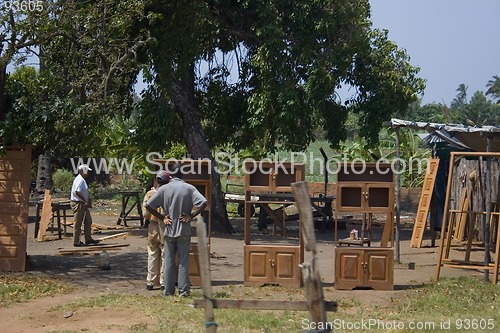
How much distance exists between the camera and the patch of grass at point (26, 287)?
11.8m

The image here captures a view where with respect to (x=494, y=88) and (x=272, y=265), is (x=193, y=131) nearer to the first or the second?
(x=272, y=265)

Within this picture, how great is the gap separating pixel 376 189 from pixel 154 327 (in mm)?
4803

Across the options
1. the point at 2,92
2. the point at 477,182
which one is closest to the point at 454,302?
the point at 477,182

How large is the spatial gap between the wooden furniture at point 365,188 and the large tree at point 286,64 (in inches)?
300

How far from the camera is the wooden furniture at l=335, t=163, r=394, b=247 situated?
12516 mm

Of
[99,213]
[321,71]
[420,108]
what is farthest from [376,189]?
[420,108]

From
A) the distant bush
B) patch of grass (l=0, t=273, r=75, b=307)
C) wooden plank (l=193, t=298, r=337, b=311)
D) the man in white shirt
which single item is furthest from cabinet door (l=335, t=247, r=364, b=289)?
the distant bush

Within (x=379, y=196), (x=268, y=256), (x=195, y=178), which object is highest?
(x=195, y=178)

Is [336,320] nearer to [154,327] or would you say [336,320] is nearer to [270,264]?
[154,327]

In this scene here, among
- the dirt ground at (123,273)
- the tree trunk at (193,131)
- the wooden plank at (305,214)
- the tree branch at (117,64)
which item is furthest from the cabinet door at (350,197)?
the tree trunk at (193,131)

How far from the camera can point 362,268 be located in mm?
12578

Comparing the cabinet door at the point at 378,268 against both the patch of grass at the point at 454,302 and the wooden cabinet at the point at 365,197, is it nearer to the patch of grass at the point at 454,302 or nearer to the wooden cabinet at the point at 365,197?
the patch of grass at the point at 454,302

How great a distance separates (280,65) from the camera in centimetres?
2072

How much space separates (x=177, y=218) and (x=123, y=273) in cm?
324
